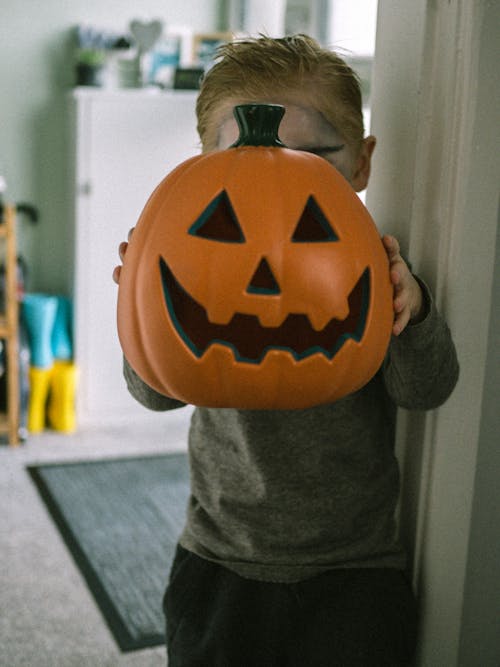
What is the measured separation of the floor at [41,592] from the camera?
168 centimetres

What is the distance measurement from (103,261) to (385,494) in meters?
2.32

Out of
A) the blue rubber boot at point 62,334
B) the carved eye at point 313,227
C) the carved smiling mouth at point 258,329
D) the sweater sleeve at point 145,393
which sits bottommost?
the blue rubber boot at point 62,334

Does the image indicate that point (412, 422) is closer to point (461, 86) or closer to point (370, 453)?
point (370, 453)

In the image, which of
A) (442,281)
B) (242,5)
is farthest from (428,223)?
(242,5)

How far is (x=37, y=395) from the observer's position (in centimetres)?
310

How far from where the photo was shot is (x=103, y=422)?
3248mm

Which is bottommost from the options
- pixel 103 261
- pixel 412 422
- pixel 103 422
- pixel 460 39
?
pixel 103 422

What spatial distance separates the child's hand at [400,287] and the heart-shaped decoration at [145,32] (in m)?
2.75

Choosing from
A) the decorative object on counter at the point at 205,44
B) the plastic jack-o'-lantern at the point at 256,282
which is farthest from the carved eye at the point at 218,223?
the decorative object on counter at the point at 205,44

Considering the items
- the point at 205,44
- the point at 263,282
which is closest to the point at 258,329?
the point at 263,282

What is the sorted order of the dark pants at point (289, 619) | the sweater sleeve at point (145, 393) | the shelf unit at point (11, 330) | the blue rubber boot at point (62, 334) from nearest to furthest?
1. the dark pants at point (289, 619)
2. the sweater sleeve at point (145, 393)
3. the shelf unit at point (11, 330)
4. the blue rubber boot at point (62, 334)

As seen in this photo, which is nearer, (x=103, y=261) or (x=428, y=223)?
(x=428, y=223)

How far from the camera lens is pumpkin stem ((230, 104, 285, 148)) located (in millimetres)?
732

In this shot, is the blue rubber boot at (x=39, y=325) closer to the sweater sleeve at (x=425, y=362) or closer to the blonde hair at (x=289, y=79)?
the blonde hair at (x=289, y=79)
